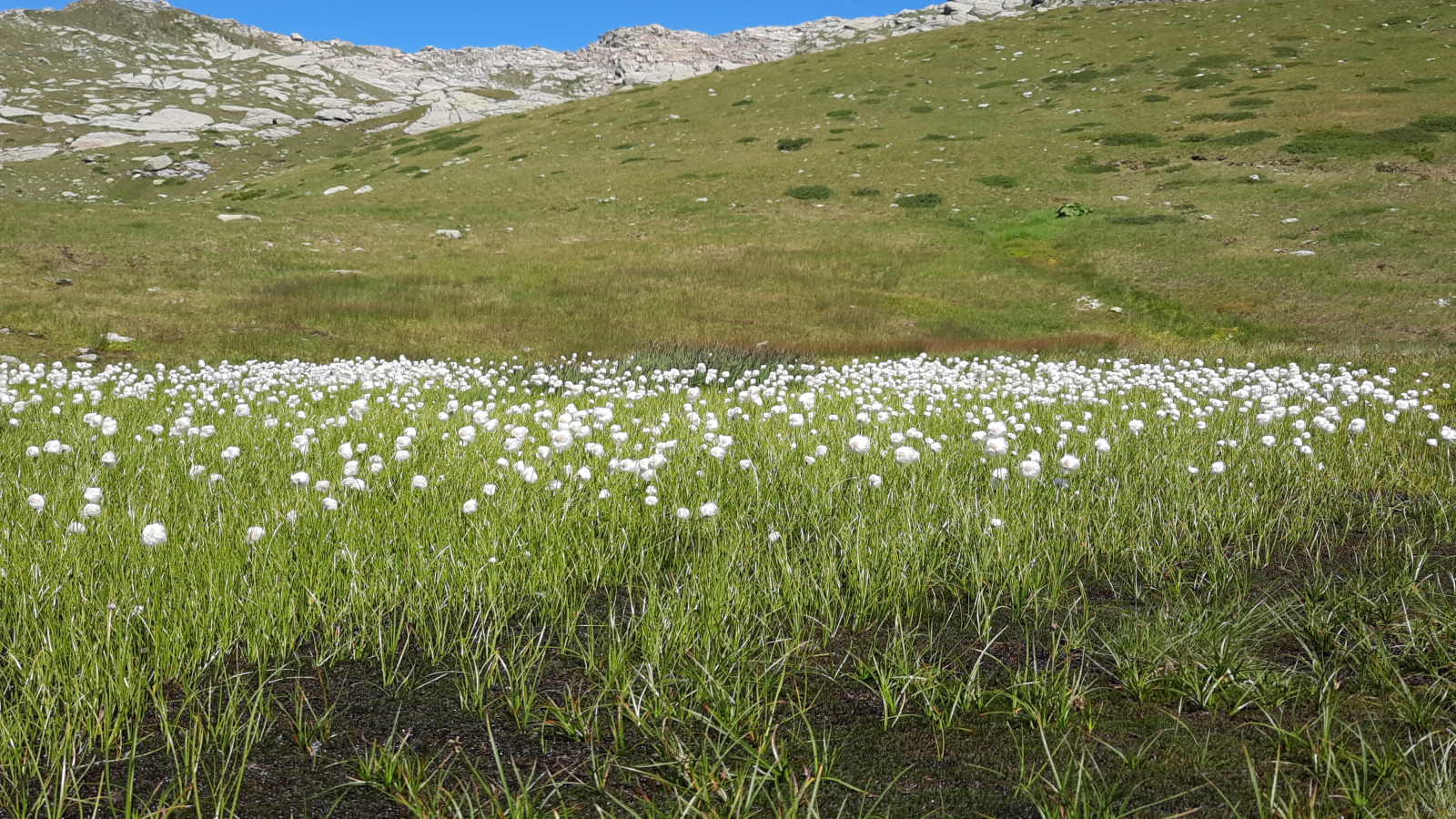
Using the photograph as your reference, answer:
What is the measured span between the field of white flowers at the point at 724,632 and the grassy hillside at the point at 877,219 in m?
Result: 11.7

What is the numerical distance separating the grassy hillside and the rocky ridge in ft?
70.3

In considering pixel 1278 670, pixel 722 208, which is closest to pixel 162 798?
pixel 1278 670

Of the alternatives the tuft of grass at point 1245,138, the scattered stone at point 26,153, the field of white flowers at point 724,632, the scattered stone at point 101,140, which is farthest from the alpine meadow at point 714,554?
the scattered stone at point 101,140

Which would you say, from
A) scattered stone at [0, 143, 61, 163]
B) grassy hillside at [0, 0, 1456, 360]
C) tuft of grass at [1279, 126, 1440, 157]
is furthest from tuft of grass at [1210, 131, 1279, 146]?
scattered stone at [0, 143, 61, 163]

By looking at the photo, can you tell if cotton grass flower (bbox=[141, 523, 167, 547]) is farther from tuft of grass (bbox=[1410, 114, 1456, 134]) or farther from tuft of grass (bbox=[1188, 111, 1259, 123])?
tuft of grass (bbox=[1188, 111, 1259, 123])

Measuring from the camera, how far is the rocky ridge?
76938mm

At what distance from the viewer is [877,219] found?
3312 cm

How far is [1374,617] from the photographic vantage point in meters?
3.30

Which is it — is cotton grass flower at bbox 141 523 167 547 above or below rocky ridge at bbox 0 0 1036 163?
below

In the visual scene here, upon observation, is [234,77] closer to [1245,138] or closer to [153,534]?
[1245,138]

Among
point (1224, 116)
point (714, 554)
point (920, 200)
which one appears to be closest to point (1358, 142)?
point (1224, 116)

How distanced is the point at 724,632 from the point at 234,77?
123011 millimetres

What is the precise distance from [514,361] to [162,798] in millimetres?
13522

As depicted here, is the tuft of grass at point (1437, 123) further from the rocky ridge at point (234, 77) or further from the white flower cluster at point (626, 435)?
the rocky ridge at point (234, 77)
